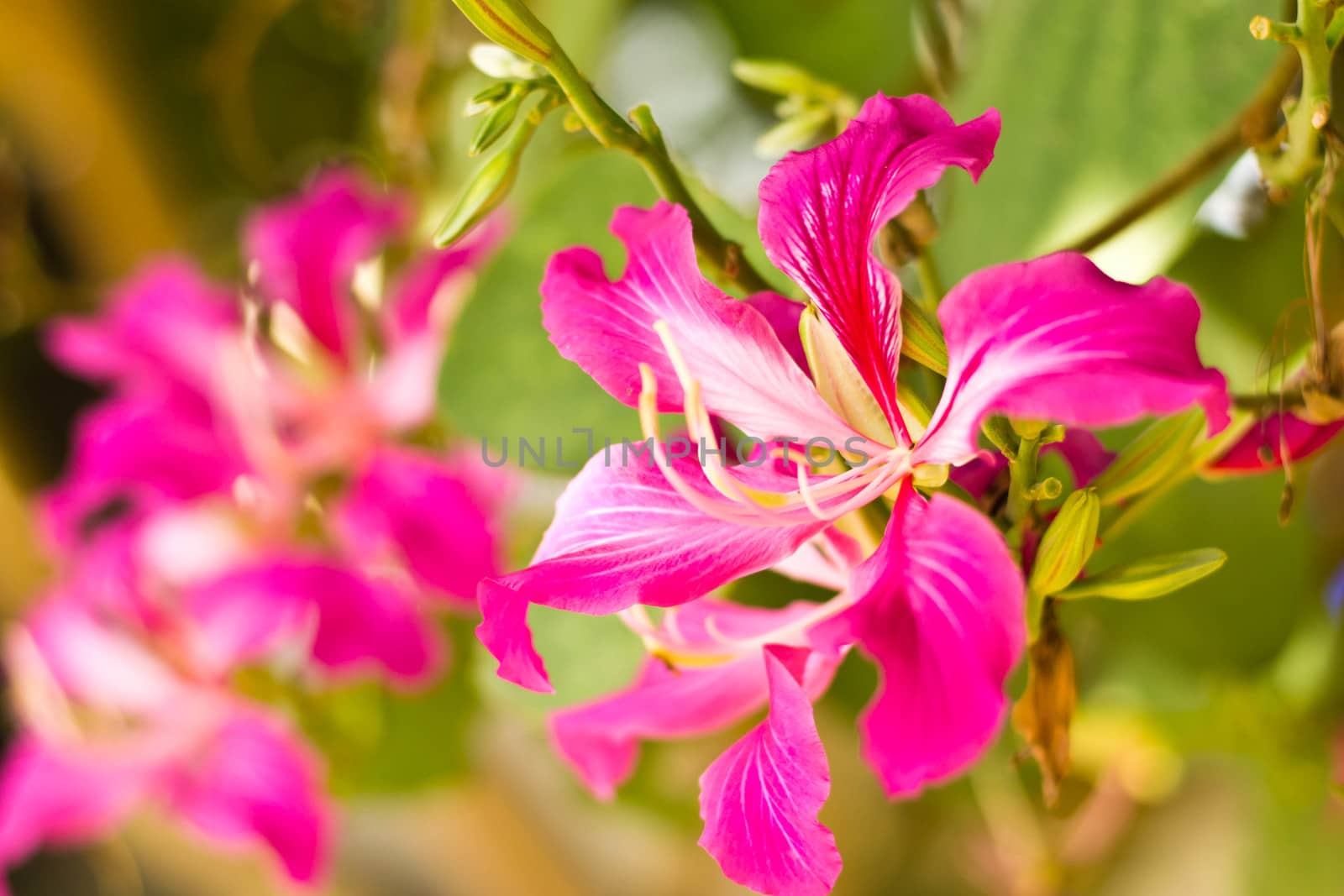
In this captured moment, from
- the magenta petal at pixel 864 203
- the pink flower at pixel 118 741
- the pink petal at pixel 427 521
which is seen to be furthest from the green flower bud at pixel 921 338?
the pink flower at pixel 118 741

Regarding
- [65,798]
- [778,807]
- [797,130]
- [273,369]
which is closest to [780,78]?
[797,130]

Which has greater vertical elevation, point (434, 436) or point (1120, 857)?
point (434, 436)

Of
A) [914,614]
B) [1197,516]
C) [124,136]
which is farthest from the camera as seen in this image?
[124,136]

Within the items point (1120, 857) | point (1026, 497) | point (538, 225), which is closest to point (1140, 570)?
point (1026, 497)

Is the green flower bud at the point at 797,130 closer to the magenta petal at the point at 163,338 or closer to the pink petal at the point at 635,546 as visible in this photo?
the pink petal at the point at 635,546

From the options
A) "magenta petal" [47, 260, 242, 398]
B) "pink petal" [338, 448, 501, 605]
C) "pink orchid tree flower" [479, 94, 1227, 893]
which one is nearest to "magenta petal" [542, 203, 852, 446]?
"pink orchid tree flower" [479, 94, 1227, 893]

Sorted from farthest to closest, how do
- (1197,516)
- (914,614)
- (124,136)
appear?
(124,136)
(1197,516)
(914,614)

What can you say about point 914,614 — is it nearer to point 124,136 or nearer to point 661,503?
point 661,503
